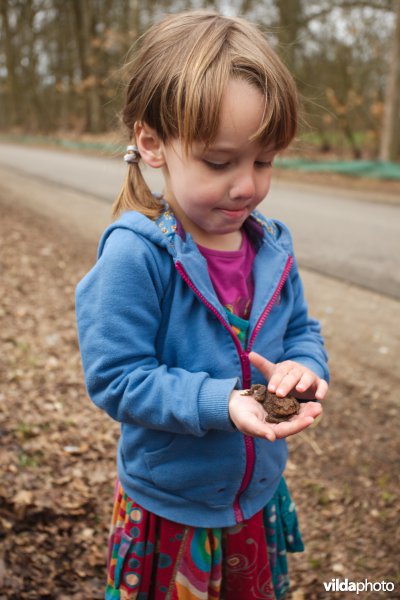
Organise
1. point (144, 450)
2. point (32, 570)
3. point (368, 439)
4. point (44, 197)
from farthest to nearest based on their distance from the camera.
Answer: point (44, 197) → point (368, 439) → point (32, 570) → point (144, 450)

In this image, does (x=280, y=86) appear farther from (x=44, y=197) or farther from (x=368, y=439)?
(x=44, y=197)

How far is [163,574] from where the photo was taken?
5.73ft

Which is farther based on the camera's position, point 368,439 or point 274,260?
point 368,439

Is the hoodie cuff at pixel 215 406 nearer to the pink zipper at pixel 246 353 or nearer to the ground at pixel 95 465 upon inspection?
the pink zipper at pixel 246 353

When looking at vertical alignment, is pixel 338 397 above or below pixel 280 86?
below

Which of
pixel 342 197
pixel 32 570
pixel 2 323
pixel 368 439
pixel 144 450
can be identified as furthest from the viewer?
pixel 342 197

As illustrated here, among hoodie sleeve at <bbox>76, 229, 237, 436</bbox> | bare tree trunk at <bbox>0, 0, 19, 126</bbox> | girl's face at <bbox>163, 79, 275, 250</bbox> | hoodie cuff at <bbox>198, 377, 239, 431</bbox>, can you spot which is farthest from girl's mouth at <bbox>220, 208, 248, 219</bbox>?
bare tree trunk at <bbox>0, 0, 19, 126</bbox>

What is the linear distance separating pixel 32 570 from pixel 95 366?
1223mm

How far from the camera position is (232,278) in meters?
1.72

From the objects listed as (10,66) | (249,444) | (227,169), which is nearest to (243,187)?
(227,169)

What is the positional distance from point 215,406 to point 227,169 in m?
0.58

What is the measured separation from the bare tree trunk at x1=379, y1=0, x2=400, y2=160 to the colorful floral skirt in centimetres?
1440

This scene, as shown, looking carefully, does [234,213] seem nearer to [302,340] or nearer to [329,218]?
[302,340]

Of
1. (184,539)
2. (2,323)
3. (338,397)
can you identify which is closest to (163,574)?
(184,539)
